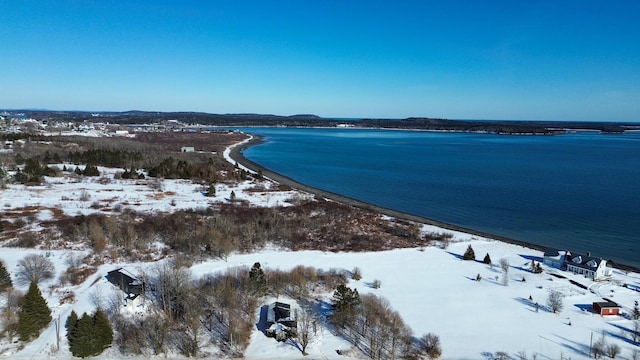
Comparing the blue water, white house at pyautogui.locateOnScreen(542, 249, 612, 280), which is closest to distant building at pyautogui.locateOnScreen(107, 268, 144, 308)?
white house at pyautogui.locateOnScreen(542, 249, 612, 280)

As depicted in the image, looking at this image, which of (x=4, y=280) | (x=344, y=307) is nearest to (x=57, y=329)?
(x=4, y=280)

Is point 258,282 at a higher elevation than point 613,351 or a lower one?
higher

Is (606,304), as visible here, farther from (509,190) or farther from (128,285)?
(509,190)

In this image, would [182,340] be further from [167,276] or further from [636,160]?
[636,160]

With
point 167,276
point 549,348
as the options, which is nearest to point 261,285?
point 167,276

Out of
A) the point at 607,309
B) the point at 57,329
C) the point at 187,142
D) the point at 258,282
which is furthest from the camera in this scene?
the point at 187,142

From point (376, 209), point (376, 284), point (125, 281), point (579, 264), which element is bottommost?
point (376, 209)
